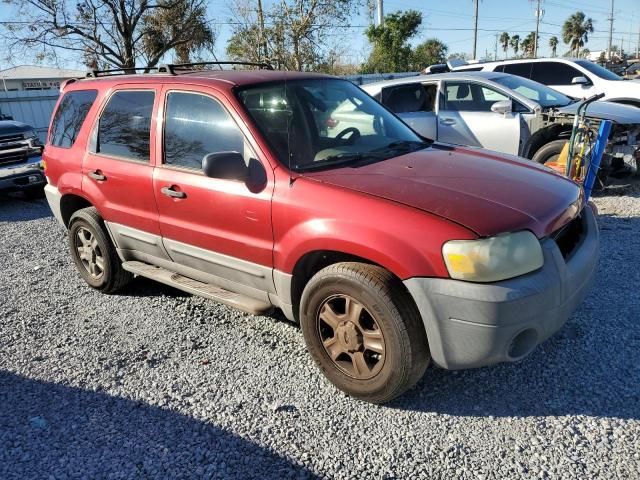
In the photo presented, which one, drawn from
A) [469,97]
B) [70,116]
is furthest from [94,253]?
[469,97]

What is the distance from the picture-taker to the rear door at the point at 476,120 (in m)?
7.34

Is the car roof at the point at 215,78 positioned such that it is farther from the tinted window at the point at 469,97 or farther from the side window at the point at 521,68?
the side window at the point at 521,68

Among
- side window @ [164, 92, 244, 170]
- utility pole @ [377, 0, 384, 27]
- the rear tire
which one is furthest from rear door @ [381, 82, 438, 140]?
utility pole @ [377, 0, 384, 27]

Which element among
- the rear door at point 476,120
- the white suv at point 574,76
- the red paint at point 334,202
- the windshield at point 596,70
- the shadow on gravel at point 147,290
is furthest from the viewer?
the windshield at point 596,70

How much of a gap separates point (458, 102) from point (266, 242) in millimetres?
5632

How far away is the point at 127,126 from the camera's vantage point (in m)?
4.16

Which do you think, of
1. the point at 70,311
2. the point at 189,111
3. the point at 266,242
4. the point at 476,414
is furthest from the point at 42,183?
the point at 476,414

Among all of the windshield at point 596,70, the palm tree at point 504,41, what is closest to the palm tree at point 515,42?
the palm tree at point 504,41

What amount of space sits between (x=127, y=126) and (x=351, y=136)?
1765mm

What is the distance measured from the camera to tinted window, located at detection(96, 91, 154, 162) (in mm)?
3992

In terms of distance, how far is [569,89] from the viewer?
10289mm

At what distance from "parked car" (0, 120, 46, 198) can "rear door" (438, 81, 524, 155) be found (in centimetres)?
672

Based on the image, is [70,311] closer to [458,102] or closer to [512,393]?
[512,393]

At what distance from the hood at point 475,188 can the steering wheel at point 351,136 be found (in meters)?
0.38
